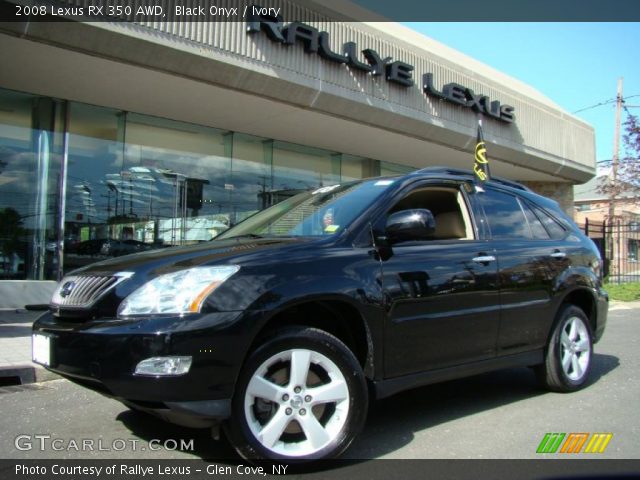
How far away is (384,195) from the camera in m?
3.80

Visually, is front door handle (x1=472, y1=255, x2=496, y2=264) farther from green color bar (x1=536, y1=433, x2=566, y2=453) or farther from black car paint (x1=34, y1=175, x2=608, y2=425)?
green color bar (x1=536, y1=433, x2=566, y2=453)

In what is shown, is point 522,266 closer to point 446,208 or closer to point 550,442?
point 446,208

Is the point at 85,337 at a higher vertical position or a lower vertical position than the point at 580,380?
higher

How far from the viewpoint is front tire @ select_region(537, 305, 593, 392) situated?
469 centimetres

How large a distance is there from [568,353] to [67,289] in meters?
4.03

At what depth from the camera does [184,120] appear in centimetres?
1248

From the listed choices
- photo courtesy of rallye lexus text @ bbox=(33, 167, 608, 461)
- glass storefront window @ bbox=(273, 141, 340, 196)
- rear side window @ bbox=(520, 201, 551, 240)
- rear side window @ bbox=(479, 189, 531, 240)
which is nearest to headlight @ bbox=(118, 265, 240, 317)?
photo courtesy of rallye lexus text @ bbox=(33, 167, 608, 461)

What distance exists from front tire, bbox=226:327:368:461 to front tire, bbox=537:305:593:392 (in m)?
2.27

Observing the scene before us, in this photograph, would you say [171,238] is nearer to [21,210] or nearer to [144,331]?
[21,210]

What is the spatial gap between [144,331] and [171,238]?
1011cm

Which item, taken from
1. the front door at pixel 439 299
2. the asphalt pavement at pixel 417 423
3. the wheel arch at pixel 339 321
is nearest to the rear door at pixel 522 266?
the front door at pixel 439 299

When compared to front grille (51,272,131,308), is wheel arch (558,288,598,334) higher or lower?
lower

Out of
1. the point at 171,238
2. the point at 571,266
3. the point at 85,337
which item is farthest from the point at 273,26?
the point at 85,337

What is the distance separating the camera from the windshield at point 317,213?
12.1 ft
